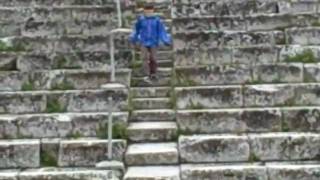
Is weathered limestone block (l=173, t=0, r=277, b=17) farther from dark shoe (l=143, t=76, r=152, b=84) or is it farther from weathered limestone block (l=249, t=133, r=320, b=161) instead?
weathered limestone block (l=249, t=133, r=320, b=161)

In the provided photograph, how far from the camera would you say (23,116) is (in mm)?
8258

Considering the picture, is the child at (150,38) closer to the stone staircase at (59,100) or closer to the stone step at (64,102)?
the stone staircase at (59,100)

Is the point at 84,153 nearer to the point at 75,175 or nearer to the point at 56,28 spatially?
the point at 75,175

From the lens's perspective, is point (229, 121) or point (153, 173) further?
point (229, 121)

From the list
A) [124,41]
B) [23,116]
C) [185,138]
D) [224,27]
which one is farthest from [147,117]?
[224,27]

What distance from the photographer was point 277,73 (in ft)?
30.0

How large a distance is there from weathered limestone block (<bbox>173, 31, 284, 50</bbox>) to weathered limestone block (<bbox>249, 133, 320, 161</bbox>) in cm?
293

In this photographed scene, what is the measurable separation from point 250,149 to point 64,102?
2364 mm

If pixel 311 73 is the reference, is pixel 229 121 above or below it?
below

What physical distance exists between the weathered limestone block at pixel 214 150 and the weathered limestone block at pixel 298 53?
2578 mm

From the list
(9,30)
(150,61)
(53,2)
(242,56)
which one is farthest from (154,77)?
(53,2)

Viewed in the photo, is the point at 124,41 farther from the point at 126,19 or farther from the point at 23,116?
the point at 23,116

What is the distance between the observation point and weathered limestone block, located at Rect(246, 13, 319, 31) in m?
11.0

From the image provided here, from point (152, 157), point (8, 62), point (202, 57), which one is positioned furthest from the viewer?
point (8, 62)
